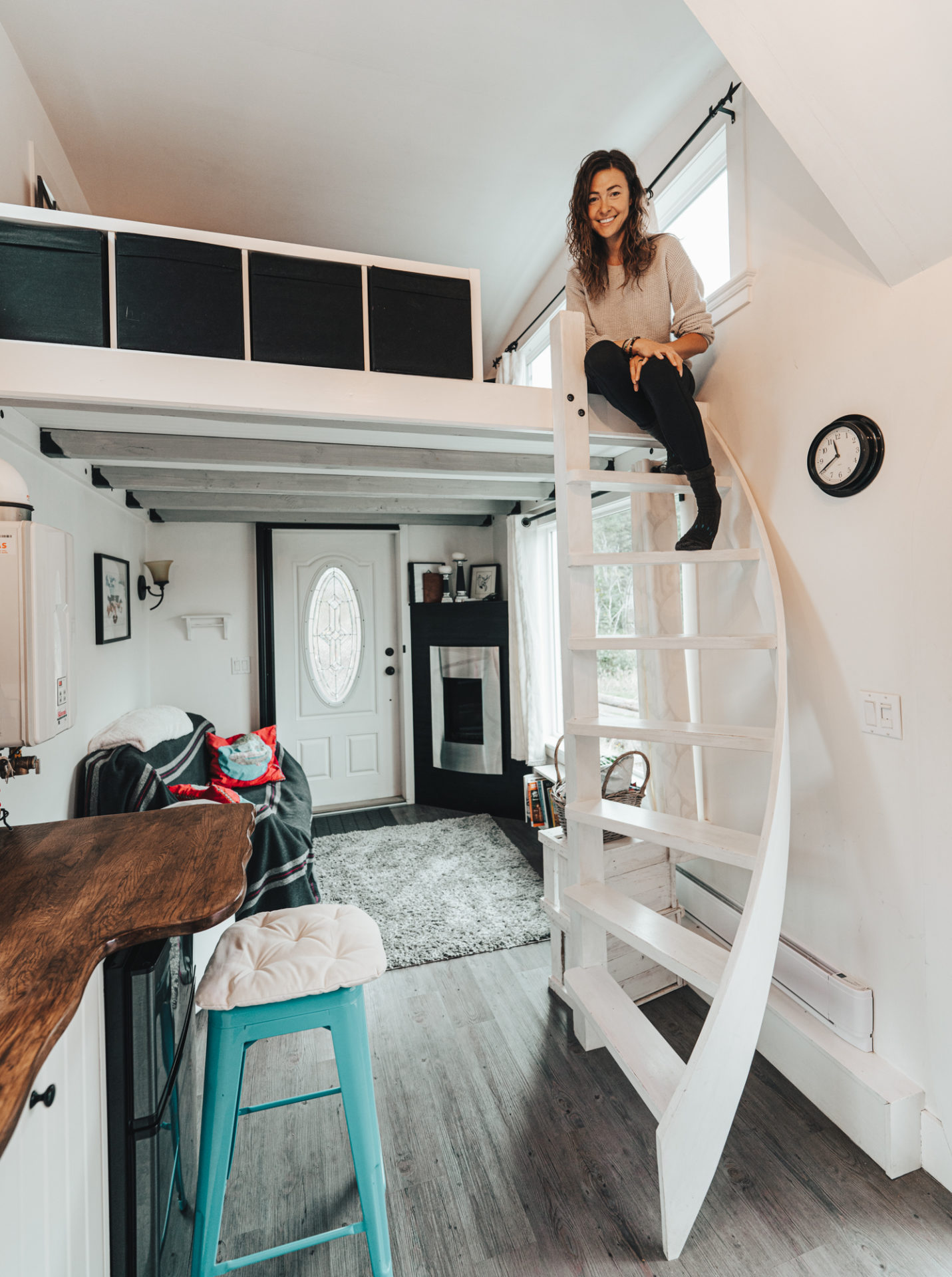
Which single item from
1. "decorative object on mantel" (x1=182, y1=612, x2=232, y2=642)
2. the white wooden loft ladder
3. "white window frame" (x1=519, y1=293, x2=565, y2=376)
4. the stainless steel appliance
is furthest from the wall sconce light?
the stainless steel appliance

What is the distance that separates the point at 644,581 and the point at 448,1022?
1.73 meters

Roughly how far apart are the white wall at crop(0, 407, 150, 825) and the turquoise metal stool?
2.63 ft

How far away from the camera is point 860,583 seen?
1656mm

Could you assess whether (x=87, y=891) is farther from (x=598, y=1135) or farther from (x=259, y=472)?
(x=259, y=472)

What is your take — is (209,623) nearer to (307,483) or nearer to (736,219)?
(307,483)

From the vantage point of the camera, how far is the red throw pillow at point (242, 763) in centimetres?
355

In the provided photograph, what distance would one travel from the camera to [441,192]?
9.66 feet

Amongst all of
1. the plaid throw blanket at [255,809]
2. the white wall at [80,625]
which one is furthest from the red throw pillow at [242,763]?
the white wall at [80,625]

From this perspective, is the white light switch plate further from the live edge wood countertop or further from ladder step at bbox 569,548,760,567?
the live edge wood countertop

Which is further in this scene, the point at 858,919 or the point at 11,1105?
the point at 858,919

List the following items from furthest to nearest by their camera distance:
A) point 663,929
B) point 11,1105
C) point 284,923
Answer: point 663,929 < point 284,923 < point 11,1105

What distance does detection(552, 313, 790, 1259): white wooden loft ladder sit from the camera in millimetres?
1271

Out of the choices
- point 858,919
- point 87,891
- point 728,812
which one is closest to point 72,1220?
point 87,891

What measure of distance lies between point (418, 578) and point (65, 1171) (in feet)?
13.4
